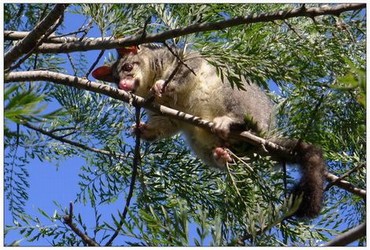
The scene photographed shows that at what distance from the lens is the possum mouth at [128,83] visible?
329cm

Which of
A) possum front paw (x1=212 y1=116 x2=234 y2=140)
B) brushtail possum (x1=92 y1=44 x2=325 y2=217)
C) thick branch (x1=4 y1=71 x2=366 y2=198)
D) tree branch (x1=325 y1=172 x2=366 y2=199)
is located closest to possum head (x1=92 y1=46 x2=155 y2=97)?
brushtail possum (x1=92 y1=44 x2=325 y2=217)

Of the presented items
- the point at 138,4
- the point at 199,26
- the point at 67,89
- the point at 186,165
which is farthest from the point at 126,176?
the point at 199,26

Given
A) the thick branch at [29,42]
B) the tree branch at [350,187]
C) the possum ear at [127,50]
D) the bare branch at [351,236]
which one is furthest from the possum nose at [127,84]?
the bare branch at [351,236]

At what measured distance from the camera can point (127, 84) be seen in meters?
3.31

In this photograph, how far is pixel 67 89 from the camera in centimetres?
259

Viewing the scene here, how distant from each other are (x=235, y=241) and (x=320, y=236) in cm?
82

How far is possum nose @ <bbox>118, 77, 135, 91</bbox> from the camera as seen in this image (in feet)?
10.8

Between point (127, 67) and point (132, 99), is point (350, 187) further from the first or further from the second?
point (127, 67)

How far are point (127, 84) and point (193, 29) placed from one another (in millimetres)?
1493

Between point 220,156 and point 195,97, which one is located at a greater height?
point 195,97

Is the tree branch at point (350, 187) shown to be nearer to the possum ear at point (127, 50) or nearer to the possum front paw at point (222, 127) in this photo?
the possum front paw at point (222, 127)

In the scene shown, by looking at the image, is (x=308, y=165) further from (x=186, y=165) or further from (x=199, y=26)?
(x=199, y=26)

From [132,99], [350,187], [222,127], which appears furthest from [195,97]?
[350,187]

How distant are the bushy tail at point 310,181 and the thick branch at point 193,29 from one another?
499 millimetres
